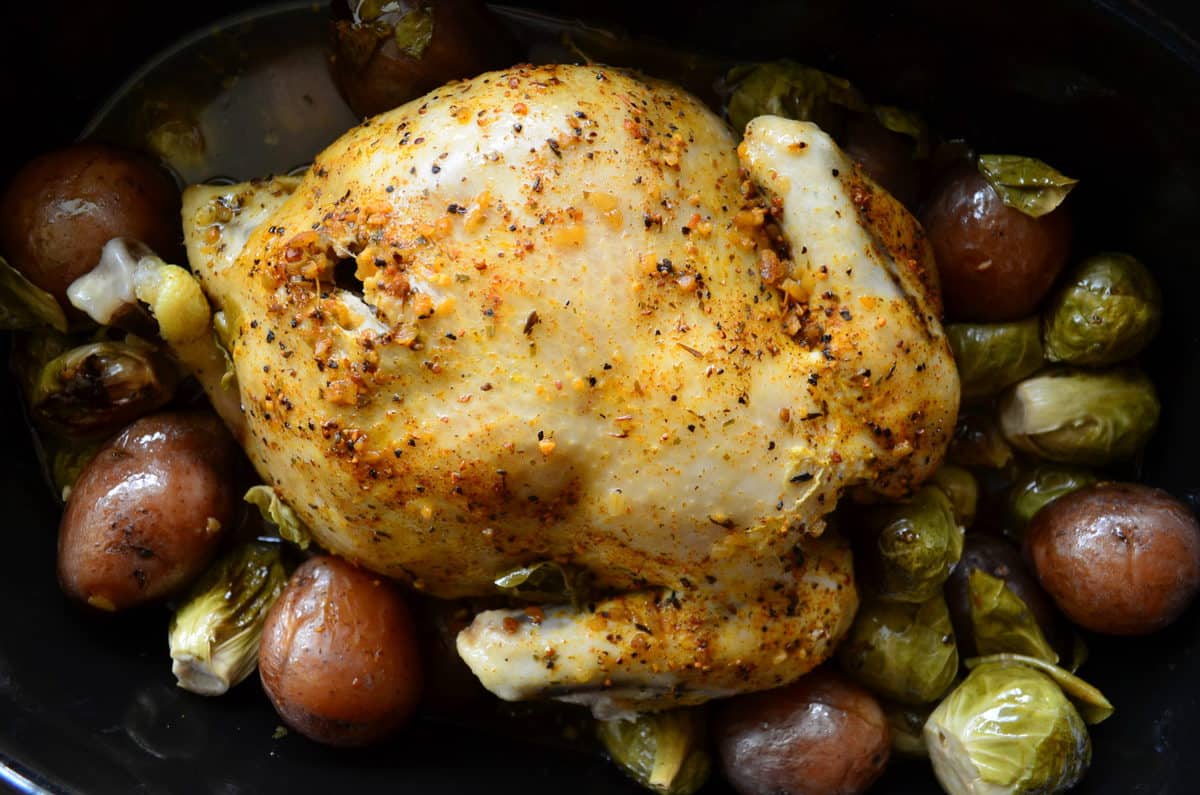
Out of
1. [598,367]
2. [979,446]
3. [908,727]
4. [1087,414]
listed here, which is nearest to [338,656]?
[598,367]

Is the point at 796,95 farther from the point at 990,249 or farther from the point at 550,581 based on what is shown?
the point at 550,581

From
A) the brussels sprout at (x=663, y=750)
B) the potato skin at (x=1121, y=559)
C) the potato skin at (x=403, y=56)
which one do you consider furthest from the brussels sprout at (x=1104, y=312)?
the potato skin at (x=403, y=56)

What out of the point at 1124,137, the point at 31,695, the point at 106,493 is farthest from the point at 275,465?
the point at 1124,137

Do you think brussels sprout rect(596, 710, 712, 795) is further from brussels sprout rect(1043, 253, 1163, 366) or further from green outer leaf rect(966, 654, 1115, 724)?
brussels sprout rect(1043, 253, 1163, 366)

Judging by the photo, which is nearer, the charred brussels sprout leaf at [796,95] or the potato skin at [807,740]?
the potato skin at [807,740]

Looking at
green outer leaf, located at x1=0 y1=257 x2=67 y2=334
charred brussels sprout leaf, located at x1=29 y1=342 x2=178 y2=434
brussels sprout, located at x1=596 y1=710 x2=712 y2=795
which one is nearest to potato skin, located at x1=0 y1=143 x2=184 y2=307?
green outer leaf, located at x1=0 y1=257 x2=67 y2=334

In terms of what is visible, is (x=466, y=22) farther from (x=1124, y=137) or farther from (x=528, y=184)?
(x=1124, y=137)

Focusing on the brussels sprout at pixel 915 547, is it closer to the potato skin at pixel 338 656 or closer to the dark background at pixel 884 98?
the dark background at pixel 884 98
